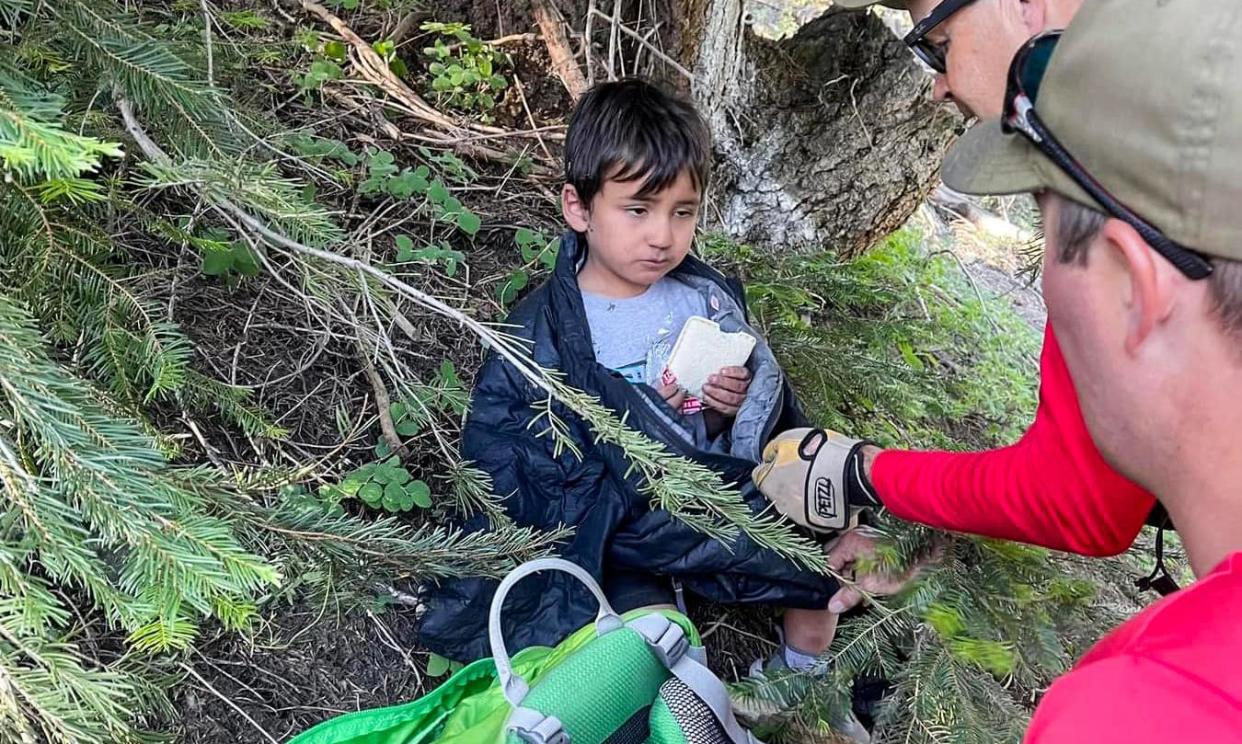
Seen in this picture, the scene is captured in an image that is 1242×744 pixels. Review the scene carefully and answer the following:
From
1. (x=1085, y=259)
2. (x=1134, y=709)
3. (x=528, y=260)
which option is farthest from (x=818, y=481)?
(x=528, y=260)

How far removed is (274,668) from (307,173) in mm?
1613

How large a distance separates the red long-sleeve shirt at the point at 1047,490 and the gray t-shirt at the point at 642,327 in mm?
759

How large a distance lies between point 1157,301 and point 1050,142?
236mm

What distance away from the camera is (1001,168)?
3.45ft

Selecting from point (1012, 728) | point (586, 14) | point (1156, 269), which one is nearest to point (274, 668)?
point (1012, 728)

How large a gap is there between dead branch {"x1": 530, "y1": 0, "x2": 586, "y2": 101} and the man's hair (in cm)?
274

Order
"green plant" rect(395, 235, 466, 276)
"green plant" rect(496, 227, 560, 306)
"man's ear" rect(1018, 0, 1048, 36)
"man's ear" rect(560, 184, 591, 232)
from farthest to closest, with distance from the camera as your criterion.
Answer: "green plant" rect(496, 227, 560, 306) < "green plant" rect(395, 235, 466, 276) < "man's ear" rect(560, 184, 591, 232) < "man's ear" rect(1018, 0, 1048, 36)

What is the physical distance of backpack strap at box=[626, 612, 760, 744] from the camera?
1559mm

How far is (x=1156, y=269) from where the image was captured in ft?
2.81

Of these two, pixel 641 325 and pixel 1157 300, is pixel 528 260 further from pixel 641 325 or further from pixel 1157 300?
pixel 1157 300

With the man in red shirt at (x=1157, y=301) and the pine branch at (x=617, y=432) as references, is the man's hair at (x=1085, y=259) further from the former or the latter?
the pine branch at (x=617, y=432)

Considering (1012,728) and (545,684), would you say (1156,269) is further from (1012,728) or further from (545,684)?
(545,684)

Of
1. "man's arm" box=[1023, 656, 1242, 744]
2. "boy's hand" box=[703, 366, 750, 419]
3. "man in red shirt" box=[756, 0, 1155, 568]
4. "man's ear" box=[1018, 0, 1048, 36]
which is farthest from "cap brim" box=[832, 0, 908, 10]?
"man's arm" box=[1023, 656, 1242, 744]

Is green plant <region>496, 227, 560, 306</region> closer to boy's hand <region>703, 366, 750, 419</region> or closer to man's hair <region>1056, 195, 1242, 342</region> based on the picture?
boy's hand <region>703, 366, 750, 419</region>
